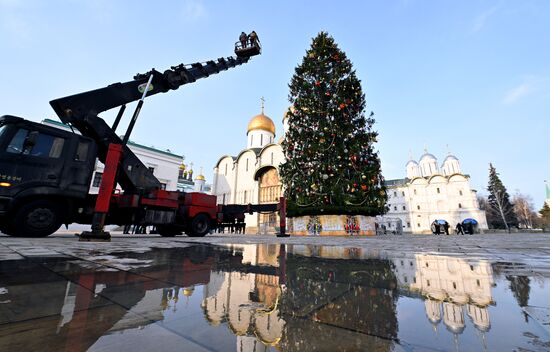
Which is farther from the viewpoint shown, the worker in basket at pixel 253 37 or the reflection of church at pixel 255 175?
the reflection of church at pixel 255 175

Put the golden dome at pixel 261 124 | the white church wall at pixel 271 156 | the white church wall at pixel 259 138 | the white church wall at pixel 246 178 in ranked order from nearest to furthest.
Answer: the white church wall at pixel 271 156 → the white church wall at pixel 246 178 → the white church wall at pixel 259 138 → the golden dome at pixel 261 124

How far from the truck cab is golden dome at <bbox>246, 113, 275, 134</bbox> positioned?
107 feet

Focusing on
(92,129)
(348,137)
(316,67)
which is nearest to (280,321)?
(92,129)

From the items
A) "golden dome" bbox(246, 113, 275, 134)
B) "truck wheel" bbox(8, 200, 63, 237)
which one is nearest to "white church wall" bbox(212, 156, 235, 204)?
"golden dome" bbox(246, 113, 275, 134)

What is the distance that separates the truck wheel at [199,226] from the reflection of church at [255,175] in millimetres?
17340

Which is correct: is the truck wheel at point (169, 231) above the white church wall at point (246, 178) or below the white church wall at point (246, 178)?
below

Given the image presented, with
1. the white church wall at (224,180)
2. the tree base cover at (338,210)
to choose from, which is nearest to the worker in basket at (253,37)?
the tree base cover at (338,210)

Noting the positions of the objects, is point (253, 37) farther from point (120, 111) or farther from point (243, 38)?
point (120, 111)

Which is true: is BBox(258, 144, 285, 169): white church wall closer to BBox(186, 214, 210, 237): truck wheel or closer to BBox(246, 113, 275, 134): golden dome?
BBox(246, 113, 275, 134): golden dome

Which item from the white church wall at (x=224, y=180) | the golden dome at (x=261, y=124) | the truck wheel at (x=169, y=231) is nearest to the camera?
the truck wheel at (x=169, y=231)

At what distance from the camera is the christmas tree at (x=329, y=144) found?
47.7 feet

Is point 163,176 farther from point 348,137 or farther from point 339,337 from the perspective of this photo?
point 339,337

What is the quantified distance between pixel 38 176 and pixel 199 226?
17.7 feet

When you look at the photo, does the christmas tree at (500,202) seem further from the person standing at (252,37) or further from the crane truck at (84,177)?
the crane truck at (84,177)
